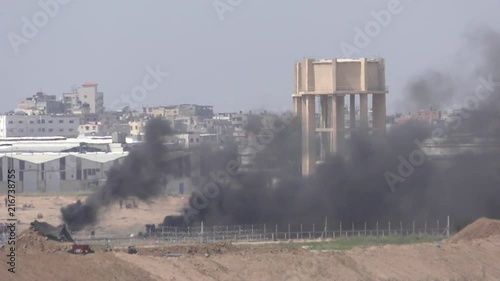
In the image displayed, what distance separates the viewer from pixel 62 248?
49.3 meters

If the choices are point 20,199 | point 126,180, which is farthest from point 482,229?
point 20,199

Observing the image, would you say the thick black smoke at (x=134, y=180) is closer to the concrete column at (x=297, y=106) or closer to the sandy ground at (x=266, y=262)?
the concrete column at (x=297, y=106)

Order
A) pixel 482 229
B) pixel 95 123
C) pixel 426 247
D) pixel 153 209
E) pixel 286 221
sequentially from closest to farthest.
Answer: pixel 426 247 < pixel 482 229 < pixel 286 221 < pixel 153 209 < pixel 95 123

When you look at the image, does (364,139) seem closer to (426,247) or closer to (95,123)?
(426,247)

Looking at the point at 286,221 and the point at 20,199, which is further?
the point at 20,199

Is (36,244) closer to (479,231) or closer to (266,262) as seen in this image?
(266,262)

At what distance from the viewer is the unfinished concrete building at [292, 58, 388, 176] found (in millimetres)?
82375

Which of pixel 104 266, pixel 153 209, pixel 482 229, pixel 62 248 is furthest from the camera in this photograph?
pixel 153 209

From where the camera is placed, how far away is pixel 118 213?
7906 cm

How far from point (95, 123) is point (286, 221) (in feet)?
383

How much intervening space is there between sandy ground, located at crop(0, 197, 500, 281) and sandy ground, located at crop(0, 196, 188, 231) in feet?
62.0

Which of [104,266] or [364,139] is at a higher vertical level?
[364,139]

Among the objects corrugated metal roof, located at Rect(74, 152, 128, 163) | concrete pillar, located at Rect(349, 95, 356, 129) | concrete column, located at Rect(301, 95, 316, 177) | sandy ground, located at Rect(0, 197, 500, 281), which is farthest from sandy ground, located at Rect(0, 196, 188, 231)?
sandy ground, located at Rect(0, 197, 500, 281)

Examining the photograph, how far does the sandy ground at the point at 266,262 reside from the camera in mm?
44281
